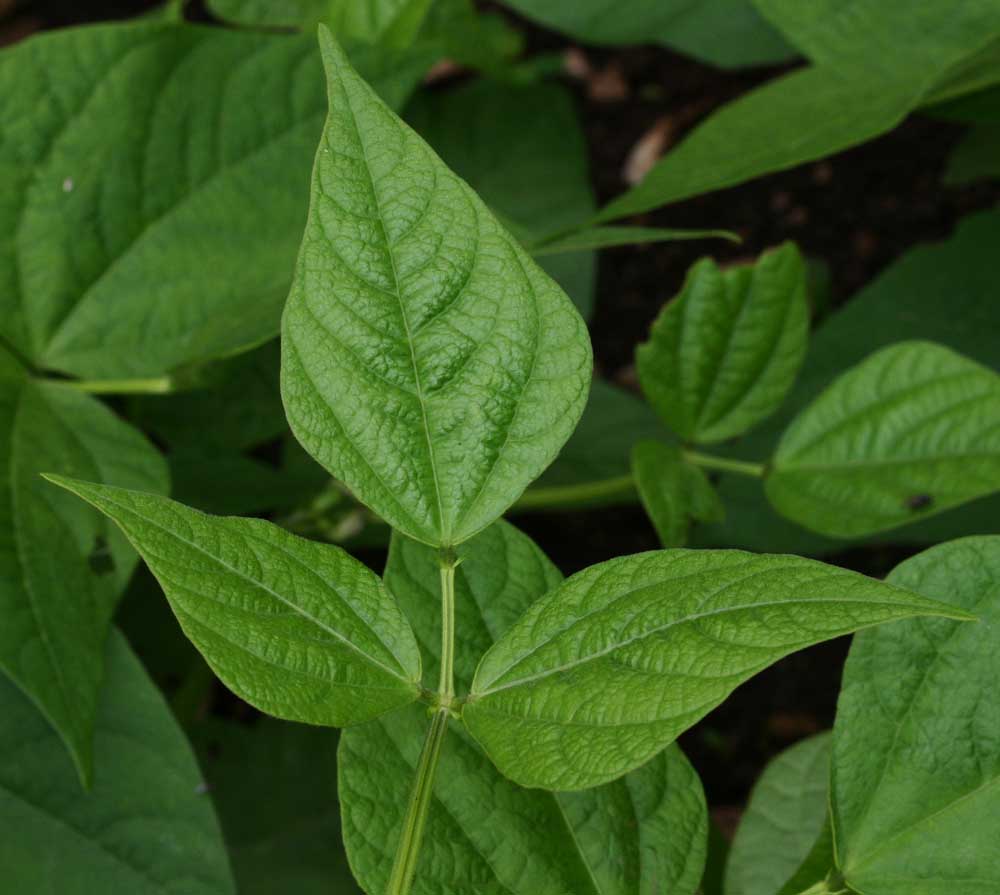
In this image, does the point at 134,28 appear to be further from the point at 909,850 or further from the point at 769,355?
the point at 909,850

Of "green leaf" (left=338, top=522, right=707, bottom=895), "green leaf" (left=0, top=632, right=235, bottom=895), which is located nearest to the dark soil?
"green leaf" (left=0, top=632, right=235, bottom=895)

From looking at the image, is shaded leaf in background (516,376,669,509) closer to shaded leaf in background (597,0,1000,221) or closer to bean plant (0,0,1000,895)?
bean plant (0,0,1000,895)

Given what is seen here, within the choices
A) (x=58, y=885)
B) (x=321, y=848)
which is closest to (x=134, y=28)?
(x=58, y=885)

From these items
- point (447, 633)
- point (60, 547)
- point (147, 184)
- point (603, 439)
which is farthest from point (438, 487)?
point (603, 439)

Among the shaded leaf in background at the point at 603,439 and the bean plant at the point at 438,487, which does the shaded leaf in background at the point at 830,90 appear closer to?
the bean plant at the point at 438,487

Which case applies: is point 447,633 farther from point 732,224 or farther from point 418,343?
point 732,224

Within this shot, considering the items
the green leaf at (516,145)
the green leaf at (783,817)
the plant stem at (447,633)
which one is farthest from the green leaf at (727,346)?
the green leaf at (516,145)
